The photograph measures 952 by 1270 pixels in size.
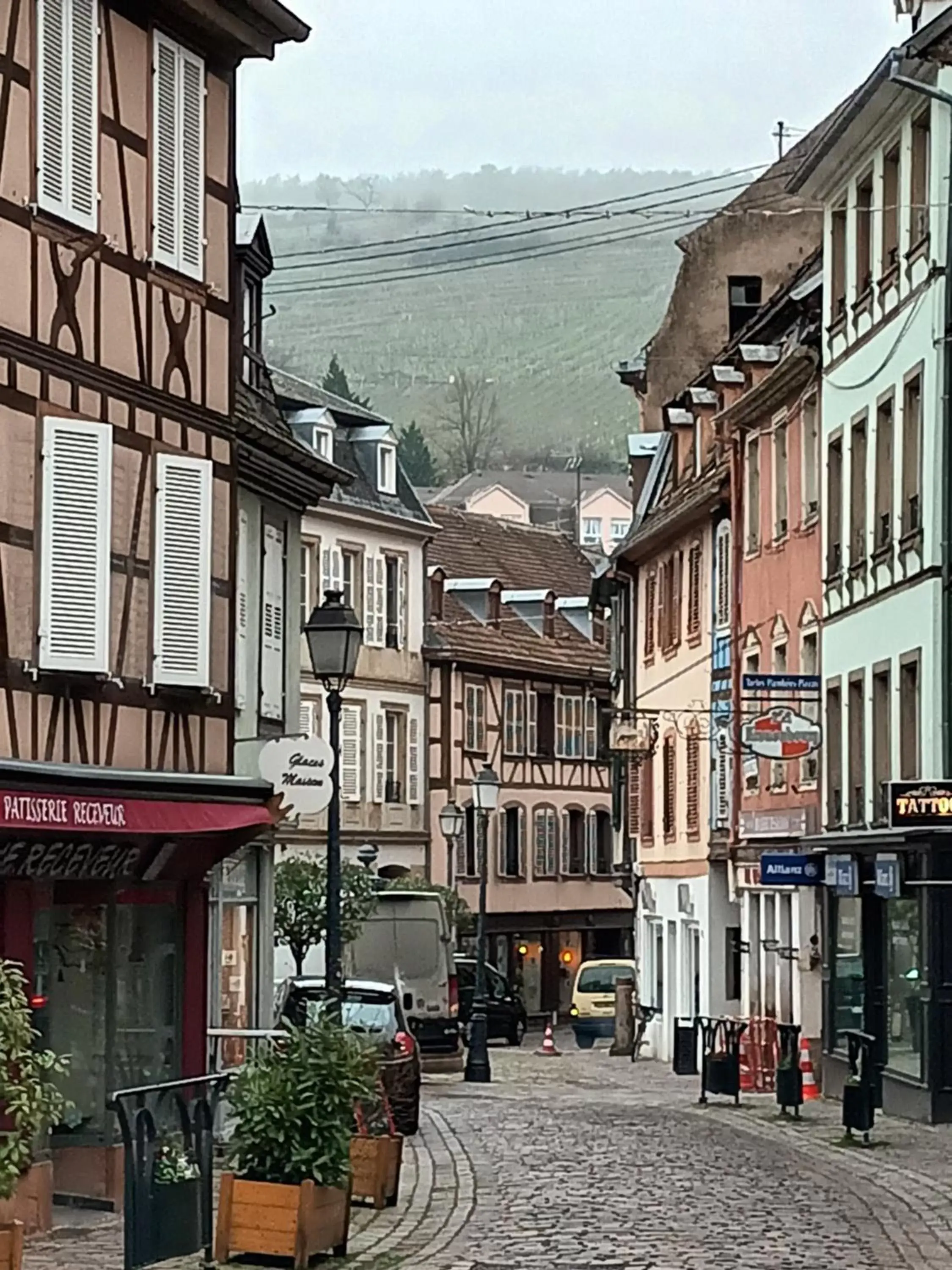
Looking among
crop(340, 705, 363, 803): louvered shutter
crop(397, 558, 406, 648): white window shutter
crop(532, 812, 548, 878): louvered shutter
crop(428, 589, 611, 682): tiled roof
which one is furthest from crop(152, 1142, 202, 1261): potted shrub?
crop(532, 812, 548, 878): louvered shutter

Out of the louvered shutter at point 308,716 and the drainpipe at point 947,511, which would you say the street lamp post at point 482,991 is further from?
the louvered shutter at point 308,716

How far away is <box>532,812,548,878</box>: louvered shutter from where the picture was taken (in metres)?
75.9

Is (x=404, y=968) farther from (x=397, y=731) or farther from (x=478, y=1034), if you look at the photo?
(x=397, y=731)

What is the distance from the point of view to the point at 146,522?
21672 millimetres

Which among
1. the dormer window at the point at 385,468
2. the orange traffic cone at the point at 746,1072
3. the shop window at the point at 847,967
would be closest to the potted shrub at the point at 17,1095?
the shop window at the point at 847,967

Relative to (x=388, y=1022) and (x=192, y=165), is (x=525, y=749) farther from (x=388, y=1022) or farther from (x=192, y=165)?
(x=192, y=165)

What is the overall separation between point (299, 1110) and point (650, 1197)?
5857 mm

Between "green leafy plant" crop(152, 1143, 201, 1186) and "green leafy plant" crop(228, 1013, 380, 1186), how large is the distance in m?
0.62

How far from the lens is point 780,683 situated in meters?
35.1

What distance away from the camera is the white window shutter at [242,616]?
89.6 feet

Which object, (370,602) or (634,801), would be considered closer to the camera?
(634,801)

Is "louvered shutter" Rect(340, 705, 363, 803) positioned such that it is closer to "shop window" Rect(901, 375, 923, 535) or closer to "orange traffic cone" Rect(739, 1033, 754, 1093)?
"orange traffic cone" Rect(739, 1033, 754, 1093)

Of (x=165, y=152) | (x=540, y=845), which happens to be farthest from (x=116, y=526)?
(x=540, y=845)

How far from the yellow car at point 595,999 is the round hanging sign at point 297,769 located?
35443 millimetres
